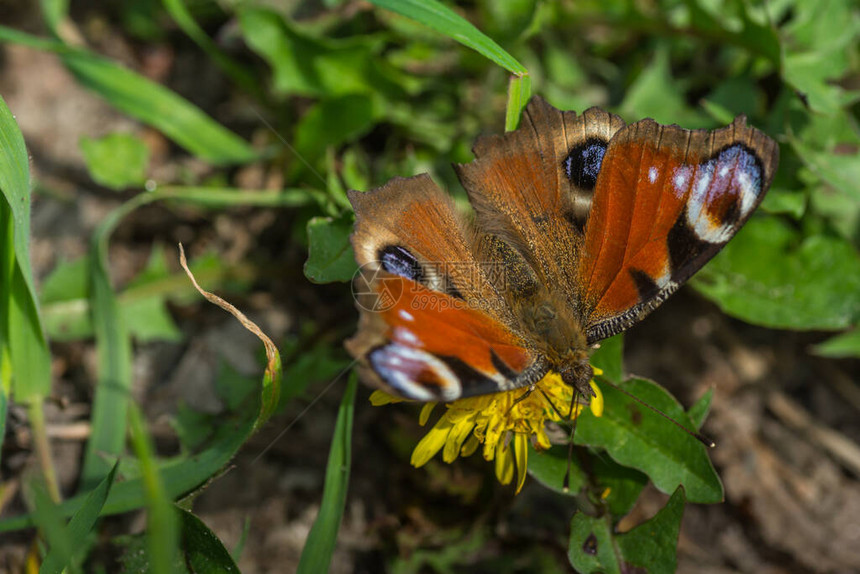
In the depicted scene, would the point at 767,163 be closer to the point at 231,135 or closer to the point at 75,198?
the point at 231,135

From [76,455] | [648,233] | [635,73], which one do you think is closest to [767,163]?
[648,233]

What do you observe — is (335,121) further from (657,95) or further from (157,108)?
(657,95)

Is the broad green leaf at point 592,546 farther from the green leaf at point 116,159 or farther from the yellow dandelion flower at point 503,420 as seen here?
the green leaf at point 116,159

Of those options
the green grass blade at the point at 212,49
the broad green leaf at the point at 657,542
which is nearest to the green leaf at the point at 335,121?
the green grass blade at the point at 212,49

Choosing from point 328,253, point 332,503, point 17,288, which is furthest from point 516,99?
point 17,288

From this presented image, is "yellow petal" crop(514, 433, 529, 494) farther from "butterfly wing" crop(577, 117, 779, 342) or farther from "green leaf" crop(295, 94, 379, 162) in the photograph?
"green leaf" crop(295, 94, 379, 162)
